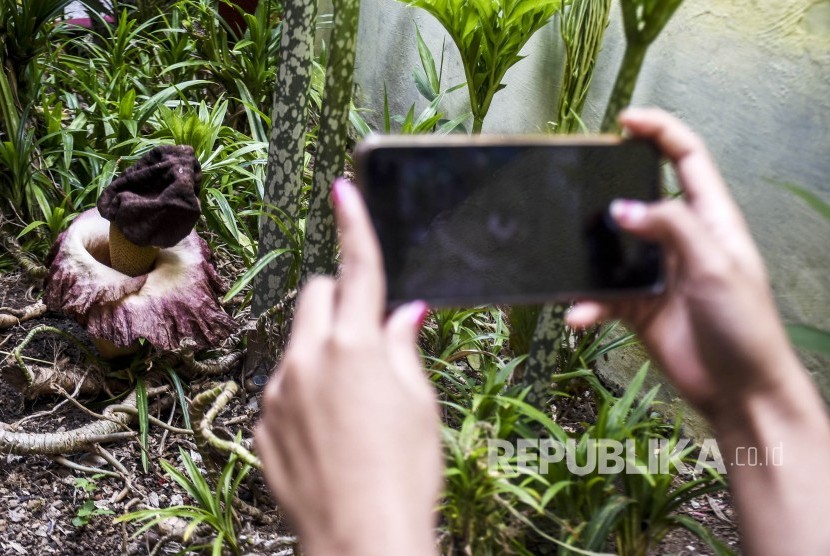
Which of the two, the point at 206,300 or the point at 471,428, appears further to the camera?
the point at 206,300

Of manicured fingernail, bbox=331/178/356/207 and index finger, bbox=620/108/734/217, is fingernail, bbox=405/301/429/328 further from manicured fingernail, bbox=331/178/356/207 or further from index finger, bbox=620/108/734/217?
index finger, bbox=620/108/734/217

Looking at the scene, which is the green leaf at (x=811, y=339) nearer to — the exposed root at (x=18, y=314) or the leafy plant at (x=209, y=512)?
the leafy plant at (x=209, y=512)

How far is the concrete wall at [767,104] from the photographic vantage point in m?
1.36

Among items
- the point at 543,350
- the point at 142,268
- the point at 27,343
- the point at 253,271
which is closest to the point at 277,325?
the point at 253,271

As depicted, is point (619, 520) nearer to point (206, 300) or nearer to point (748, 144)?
point (748, 144)

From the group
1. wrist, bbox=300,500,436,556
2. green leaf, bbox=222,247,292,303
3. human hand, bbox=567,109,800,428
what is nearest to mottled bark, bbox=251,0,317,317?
green leaf, bbox=222,247,292,303

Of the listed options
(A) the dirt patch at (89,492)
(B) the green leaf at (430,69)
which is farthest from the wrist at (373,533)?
(B) the green leaf at (430,69)

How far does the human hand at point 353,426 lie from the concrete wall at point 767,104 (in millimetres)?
908

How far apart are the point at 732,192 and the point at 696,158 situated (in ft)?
3.05

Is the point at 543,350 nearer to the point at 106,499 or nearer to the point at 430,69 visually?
Result: the point at 106,499

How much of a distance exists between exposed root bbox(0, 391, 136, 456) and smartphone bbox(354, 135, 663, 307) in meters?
1.05

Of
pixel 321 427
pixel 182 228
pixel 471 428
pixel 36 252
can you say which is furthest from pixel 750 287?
pixel 36 252

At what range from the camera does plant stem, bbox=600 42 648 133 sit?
944mm

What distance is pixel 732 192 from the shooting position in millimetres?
1537
